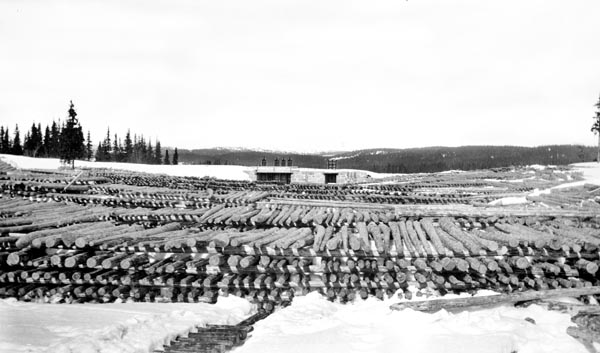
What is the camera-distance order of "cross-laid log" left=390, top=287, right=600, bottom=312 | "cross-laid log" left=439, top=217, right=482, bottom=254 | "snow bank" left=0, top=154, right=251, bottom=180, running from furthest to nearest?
"snow bank" left=0, top=154, right=251, bottom=180
"cross-laid log" left=439, top=217, right=482, bottom=254
"cross-laid log" left=390, top=287, right=600, bottom=312

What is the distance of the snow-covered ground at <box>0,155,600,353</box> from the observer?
6441 mm

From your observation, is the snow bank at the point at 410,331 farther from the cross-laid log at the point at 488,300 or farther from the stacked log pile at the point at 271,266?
the stacked log pile at the point at 271,266

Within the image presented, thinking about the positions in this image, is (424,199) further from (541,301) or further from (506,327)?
(506,327)

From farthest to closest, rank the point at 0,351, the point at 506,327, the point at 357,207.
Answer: the point at 357,207, the point at 506,327, the point at 0,351

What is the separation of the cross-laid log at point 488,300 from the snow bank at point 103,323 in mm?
3418

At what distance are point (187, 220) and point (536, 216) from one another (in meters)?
11.1

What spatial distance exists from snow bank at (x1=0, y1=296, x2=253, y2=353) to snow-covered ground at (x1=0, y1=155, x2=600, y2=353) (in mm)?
15

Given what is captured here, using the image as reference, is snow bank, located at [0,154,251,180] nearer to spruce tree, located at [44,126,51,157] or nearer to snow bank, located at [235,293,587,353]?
spruce tree, located at [44,126,51,157]

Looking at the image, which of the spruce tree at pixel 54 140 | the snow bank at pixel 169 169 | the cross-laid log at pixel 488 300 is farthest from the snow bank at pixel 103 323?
the spruce tree at pixel 54 140

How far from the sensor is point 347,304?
9.09m

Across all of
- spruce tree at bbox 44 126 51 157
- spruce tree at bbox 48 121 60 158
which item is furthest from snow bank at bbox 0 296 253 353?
spruce tree at bbox 44 126 51 157

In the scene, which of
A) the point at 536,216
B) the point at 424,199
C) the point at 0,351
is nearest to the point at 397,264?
the point at 536,216

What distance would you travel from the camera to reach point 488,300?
797cm

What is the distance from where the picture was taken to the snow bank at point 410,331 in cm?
645
